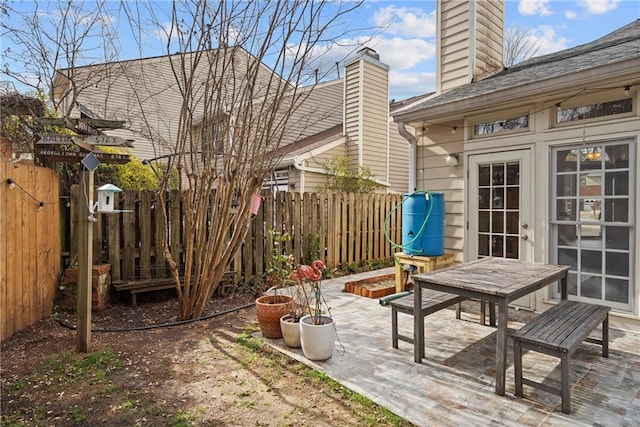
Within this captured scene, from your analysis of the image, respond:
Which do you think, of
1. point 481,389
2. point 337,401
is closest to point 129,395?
point 337,401

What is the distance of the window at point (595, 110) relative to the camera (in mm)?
3592

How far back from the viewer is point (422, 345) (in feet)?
9.86

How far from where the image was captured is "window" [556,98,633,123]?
3592mm

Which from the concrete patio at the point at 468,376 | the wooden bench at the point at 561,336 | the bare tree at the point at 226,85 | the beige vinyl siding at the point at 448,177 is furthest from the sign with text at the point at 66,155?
the beige vinyl siding at the point at 448,177

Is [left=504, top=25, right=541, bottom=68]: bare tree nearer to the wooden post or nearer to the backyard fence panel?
the backyard fence panel

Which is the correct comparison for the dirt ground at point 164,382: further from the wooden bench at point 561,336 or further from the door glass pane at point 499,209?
the door glass pane at point 499,209

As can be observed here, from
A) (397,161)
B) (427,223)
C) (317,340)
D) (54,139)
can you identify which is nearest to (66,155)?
(54,139)

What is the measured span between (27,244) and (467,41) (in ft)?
20.9

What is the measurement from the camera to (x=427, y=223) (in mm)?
4641

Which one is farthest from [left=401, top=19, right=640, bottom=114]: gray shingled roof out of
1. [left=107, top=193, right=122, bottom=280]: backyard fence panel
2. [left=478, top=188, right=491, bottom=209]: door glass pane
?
[left=107, top=193, right=122, bottom=280]: backyard fence panel

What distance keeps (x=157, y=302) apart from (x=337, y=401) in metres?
3.26

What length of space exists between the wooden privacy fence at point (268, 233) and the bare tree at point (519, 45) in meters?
9.96

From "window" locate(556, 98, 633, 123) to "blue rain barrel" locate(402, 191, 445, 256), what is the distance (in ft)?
5.06

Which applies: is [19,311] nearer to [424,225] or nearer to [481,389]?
[481,389]
